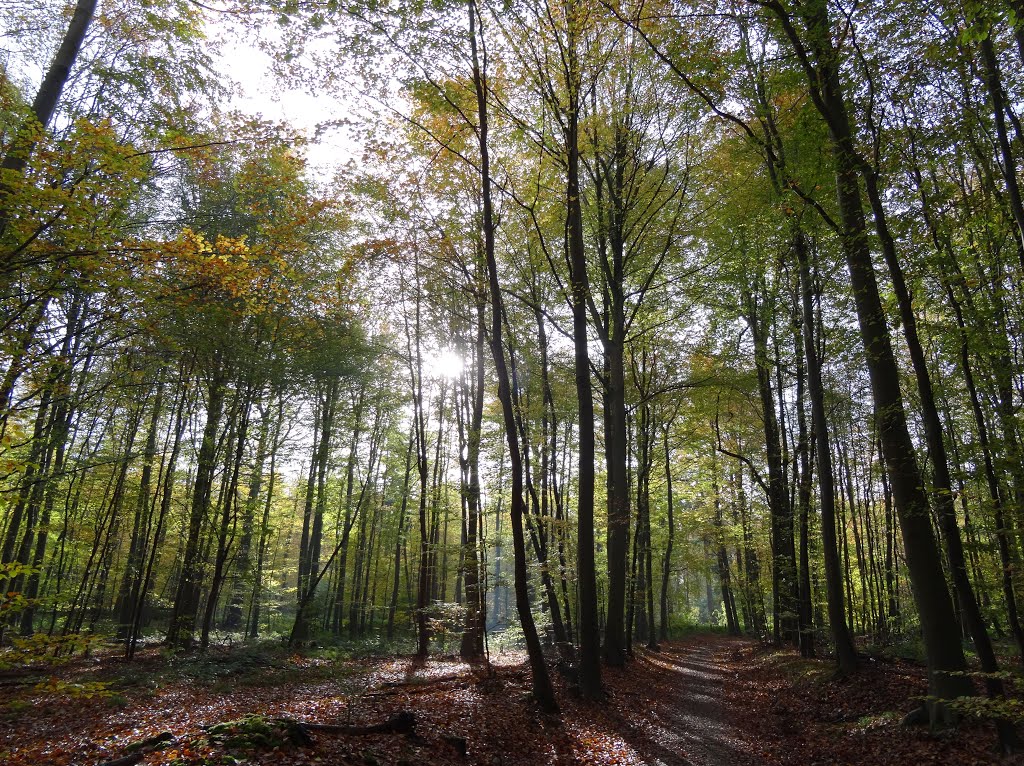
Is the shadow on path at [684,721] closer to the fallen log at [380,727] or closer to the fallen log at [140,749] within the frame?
the fallen log at [380,727]

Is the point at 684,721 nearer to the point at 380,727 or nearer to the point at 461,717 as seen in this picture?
the point at 461,717

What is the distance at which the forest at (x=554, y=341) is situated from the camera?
582 cm

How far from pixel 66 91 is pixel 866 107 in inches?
466

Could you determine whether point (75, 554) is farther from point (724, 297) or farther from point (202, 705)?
point (724, 297)

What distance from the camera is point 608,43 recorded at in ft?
37.0

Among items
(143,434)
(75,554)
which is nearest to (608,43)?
(143,434)

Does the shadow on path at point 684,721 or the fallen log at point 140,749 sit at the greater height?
the fallen log at point 140,749

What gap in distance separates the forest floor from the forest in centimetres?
8

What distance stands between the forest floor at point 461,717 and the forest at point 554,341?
0.08 m

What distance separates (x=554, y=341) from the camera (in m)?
15.8

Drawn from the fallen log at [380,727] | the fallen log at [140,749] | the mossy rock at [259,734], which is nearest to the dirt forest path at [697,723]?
the fallen log at [380,727]

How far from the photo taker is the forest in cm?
582

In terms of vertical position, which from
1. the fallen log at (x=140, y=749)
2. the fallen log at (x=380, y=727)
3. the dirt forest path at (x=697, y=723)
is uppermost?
the fallen log at (x=140, y=749)

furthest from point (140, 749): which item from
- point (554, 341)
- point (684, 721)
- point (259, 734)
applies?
point (554, 341)
